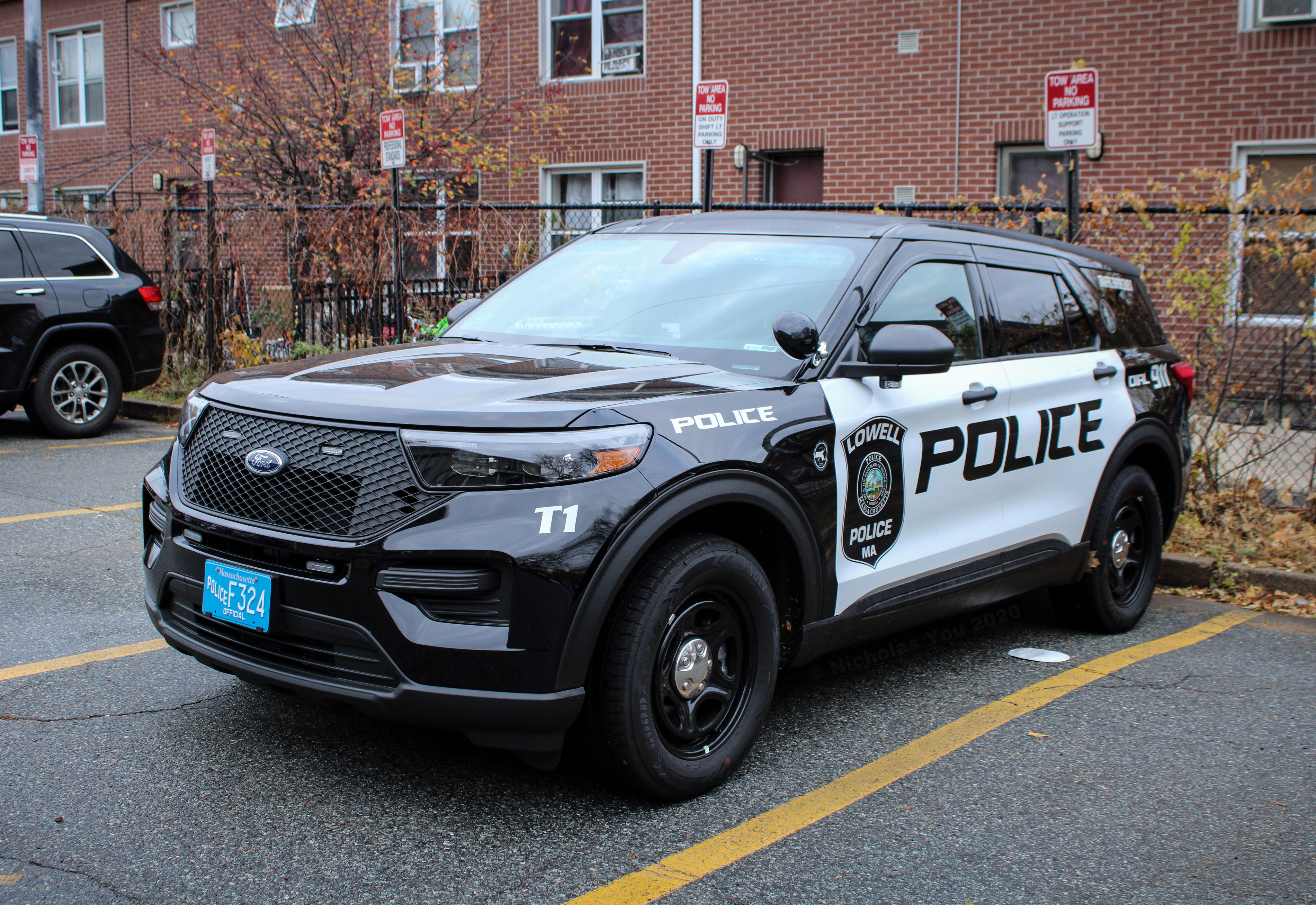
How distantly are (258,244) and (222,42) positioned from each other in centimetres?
634

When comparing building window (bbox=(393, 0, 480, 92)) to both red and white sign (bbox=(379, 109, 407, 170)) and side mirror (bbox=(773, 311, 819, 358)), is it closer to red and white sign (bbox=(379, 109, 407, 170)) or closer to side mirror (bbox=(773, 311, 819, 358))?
red and white sign (bbox=(379, 109, 407, 170))

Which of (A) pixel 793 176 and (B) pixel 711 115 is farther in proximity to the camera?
(A) pixel 793 176

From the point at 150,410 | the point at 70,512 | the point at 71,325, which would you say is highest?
the point at 71,325

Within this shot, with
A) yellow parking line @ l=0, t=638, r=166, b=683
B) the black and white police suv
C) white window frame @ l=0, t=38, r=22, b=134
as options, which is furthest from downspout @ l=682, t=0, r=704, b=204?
white window frame @ l=0, t=38, r=22, b=134

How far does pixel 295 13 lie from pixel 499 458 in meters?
14.0

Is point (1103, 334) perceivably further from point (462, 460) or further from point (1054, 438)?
point (462, 460)

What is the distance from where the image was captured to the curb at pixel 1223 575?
248 inches

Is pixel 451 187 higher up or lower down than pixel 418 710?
higher up

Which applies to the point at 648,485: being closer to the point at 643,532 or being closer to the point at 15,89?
the point at 643,532

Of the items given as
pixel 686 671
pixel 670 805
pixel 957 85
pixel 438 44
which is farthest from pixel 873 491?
pixel 438 44

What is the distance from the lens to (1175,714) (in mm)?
4441

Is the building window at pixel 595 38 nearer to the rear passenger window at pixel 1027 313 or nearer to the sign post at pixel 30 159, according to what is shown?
the sign post at pixel 30 159

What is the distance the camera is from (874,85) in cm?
1391

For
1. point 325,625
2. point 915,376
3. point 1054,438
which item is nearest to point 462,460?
point 325,625
